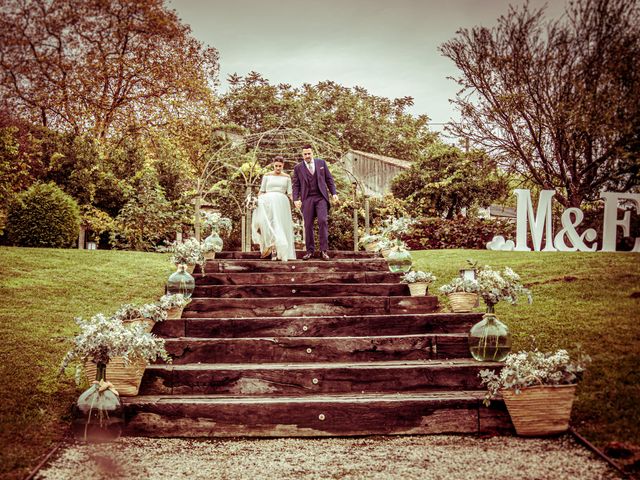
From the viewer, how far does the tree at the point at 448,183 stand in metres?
16.0

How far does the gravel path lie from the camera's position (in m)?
3.92

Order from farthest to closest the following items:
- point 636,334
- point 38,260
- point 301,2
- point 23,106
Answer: point 23,106 → point 301,2 → point 38,260 → point 636,334

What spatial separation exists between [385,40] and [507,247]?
14.5 ft

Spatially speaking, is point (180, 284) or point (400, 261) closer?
point (180, 284)

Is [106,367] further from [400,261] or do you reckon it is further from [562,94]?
[562,94]

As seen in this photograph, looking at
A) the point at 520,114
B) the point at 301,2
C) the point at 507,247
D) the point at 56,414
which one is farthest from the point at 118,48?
the point at 56,414

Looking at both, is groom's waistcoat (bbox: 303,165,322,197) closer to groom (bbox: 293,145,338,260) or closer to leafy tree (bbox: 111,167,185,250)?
groom (bbox: 293,145,338,260)

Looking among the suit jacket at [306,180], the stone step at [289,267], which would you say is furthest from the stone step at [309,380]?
the suit jacket at [306,180]

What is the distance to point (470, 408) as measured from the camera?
4730 mm

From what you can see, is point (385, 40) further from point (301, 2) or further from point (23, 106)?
point (23, 106)

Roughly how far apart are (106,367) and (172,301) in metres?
1.50

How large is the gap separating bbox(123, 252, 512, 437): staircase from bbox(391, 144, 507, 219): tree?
9.23 metres

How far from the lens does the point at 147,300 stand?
27.3ft

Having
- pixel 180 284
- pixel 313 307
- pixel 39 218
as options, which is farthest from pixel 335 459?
pixel 39 218
